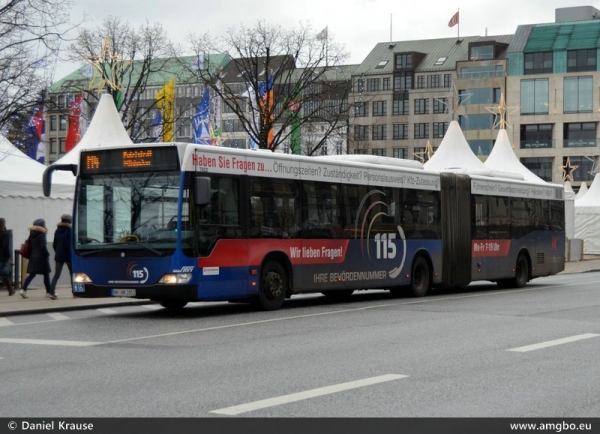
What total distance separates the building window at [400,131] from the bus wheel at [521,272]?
95.7 metres

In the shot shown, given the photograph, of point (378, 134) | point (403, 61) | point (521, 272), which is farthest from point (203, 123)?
point (403, 61)

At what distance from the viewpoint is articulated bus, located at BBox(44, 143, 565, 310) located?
17.8 m

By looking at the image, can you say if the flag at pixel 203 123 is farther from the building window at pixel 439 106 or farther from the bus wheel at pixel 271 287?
the building window at pixel 439 106

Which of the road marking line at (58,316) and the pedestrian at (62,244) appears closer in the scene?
the road marking line at (58,316)

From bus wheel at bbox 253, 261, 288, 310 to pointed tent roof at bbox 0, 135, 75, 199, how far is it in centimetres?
943

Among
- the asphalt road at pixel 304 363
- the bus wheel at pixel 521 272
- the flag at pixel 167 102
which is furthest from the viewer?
the flag at pixel 167 102

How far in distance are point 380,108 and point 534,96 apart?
2282 centimetres

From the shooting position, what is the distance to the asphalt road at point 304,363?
28.7ft

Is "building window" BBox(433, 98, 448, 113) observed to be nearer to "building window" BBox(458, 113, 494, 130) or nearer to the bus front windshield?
"building window" BBox(458, 113, 494, 130)

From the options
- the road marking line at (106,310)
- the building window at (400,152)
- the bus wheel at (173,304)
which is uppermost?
the building window at (400,152)

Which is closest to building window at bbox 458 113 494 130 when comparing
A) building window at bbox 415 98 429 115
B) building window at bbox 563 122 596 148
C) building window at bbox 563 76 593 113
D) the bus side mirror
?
building window at bbox 563 122 596 148

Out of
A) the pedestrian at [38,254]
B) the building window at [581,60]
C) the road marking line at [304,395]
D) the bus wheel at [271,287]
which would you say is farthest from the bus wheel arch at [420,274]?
the building window at [581,60]

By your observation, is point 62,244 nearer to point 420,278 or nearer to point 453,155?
point 420,278

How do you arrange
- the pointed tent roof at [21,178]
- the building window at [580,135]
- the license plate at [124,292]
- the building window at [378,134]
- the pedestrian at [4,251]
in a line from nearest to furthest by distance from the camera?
the license plate at [124,292] → the pedestrian at [4,251] → the pointed tent roof at [21,178] → the building window at [580,135] → the building window at [378,134]
